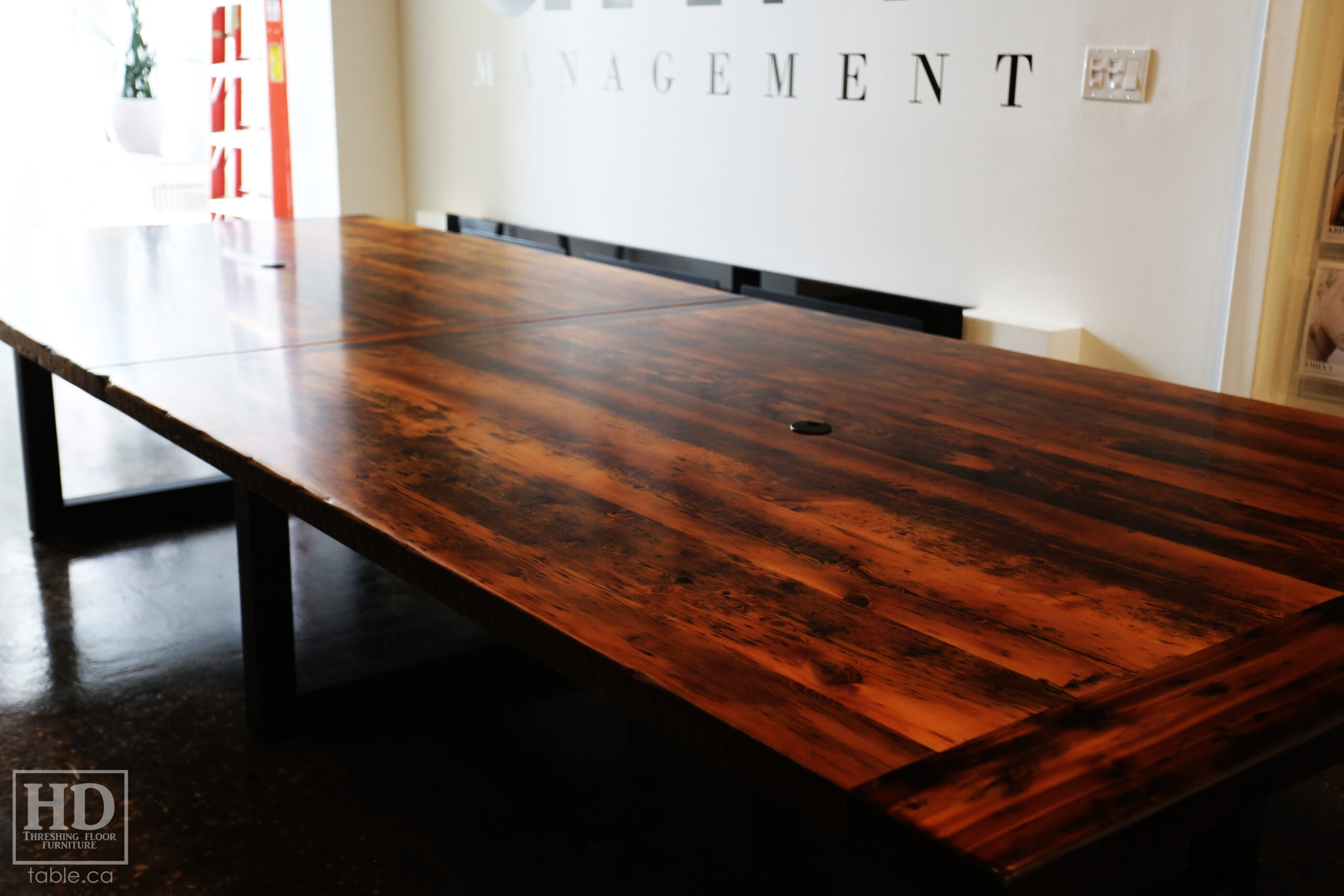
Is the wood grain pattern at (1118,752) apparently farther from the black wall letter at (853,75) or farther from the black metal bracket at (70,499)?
the black wall letter at (853,75)

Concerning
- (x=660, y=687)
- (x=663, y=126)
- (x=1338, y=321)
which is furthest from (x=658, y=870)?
(x=663, y=126)

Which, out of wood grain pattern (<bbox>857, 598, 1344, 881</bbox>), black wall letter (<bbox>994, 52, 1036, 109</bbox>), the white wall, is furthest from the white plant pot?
wood grain pattern (<bbox>857, 598, 1344, 881</bbox>)

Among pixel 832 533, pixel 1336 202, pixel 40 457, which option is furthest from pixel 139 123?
pixel 832 533

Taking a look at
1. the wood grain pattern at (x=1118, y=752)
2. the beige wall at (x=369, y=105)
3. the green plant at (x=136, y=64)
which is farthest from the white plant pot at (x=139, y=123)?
the wood grain pattern at (x=1118, y=752)

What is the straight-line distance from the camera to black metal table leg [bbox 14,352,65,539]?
9.68 feet

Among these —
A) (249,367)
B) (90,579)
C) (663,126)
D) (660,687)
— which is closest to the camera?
(660,687)

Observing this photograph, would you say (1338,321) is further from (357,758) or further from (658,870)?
(357,758)

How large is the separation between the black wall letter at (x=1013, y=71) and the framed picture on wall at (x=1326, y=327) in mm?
898

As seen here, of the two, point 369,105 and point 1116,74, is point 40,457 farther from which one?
point 369,105

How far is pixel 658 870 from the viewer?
1733 millimetres

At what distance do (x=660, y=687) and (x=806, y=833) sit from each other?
1.08 meters

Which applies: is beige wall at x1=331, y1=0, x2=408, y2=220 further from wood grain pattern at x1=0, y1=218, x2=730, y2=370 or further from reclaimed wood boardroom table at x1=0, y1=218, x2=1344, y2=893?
reclaimed wood boardroom table at x1=0, y1=218, x2=1344, y2=893

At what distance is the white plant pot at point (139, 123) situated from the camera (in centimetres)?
624

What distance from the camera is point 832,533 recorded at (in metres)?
1.19
